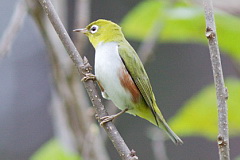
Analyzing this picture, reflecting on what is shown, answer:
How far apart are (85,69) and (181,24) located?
37.3 inches

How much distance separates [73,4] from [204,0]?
547 cm

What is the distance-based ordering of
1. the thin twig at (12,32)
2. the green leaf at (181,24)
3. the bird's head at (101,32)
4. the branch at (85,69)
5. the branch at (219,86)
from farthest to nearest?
the bird's head at (101,32) → the green leaf at (181,24) → the thin twig at (12,32) → the branch at (85,69) → the branch at (219,86)

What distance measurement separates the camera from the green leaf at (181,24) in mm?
2699

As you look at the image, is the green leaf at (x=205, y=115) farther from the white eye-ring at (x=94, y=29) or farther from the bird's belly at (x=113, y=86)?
the white eye-ring at (x=94, y=29)

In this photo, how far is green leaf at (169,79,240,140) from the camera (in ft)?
9.05

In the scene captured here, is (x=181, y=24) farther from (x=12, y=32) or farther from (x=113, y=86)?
(x=12, y=32)

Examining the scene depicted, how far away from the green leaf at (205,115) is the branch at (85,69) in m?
0.88

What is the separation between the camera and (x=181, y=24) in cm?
290

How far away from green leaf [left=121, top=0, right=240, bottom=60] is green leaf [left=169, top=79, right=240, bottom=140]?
23cm

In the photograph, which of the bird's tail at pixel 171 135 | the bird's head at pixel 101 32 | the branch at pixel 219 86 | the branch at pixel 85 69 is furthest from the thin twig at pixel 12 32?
the branch at pixel 219 86

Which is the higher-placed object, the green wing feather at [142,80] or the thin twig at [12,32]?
the thin twig at [12,32]

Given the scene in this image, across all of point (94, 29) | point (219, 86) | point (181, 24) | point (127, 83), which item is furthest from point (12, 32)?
point (219, 86)

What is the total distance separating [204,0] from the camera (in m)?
1.77

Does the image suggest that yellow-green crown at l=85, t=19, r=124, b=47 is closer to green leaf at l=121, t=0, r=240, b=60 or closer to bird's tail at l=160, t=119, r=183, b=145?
green leaf at l=121, t=0, r=240, b=60
